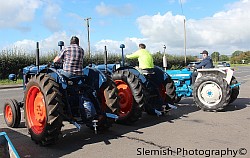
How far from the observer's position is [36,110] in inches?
228

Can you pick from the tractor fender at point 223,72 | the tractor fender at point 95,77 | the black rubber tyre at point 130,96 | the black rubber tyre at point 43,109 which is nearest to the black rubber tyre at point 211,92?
the tractor fender at point 223,72

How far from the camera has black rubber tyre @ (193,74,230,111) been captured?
27.9 feet

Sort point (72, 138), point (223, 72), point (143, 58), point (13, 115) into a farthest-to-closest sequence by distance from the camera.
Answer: point (223, 72), point (143, 58), point (13, 115), point (72, 138)

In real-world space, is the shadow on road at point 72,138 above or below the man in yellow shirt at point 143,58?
below

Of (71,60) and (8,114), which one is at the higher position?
(71,60)

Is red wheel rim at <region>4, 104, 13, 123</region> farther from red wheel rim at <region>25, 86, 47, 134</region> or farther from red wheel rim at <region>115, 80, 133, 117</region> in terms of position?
red wheel rim at <region>115, 80, 133, 117</region>

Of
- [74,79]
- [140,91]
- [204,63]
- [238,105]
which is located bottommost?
[238,105]

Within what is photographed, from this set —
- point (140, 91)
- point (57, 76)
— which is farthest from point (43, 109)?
point (140, 91)

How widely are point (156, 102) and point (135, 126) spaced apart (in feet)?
4.21

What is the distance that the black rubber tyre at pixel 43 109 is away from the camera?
17.1ft

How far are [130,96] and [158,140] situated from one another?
1742 millimetres

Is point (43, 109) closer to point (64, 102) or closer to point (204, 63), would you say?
point (64, 102)

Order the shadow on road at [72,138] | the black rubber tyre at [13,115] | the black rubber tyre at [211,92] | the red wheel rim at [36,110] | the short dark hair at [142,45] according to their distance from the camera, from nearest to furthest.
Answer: the shadow on road at [72,138], the red wheel rim at [36,110], the black rubber tyre at [13,115], the short dark hair at [142,45], the black rubber tyre at [211,92]

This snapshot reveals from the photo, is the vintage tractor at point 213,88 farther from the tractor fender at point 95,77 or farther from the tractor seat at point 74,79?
the tractor seat at point 74,79
